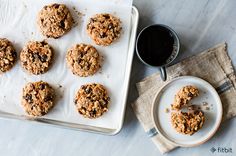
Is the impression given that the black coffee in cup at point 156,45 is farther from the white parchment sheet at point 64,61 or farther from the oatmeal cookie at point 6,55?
the oatmeal cookie at point 6,55

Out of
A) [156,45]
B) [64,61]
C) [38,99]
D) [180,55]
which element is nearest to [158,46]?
[156,45]

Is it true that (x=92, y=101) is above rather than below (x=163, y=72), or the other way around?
below

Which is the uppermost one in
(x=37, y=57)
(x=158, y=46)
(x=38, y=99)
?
(x=158, y=46)

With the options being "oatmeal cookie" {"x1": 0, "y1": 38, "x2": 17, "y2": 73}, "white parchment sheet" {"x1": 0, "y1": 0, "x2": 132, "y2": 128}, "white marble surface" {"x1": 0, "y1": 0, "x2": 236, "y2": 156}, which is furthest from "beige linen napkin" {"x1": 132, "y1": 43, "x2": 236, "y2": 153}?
"oatmeal cookie" {"x1": 0, "y1": 38, "x2": 17, "y2": 73}

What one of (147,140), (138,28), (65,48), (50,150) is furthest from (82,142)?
(138,28)

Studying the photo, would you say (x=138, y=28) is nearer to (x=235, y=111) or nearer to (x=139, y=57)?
(x=139, y=57)

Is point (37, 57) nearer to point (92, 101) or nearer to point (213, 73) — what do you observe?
point (92, 101)

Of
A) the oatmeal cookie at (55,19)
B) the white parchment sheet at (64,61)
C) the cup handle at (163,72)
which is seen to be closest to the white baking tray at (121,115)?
the white parchment sheet at (64,61)
